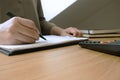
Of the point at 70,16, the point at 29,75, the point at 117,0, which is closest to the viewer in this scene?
the point at 29,75

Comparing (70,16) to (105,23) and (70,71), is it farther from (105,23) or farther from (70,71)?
(70,71)

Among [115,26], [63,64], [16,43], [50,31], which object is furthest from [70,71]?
[115,26]

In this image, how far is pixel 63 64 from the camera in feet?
1.60

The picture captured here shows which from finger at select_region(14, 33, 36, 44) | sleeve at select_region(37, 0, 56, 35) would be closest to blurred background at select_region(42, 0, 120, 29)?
sleeve at select_region(37, 0, 56, 35)

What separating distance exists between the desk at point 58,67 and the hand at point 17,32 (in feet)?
0.32

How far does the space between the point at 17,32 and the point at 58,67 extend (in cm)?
26

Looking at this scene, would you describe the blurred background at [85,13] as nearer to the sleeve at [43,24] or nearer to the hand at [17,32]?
the sleeve at [43,24]

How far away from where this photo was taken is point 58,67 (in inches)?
18.2

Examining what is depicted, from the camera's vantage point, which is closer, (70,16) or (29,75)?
(29,75)

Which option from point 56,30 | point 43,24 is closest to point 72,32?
point 56,30

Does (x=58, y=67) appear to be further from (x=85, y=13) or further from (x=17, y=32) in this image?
(x=85, y=13)

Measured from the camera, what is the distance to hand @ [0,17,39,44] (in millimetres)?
668

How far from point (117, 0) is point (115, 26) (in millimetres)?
190

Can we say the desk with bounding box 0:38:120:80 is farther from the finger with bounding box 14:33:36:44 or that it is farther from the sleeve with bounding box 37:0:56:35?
the sleeve with bounding box 37:0:56:35
